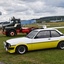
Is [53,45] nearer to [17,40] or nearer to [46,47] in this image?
[46,47]

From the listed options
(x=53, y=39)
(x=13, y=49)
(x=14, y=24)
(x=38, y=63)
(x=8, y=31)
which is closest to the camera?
(x=38, y=63)

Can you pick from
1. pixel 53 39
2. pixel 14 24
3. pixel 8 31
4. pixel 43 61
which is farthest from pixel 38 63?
pixel 14 24

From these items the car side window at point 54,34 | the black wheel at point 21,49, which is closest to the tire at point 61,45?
the car side window at point 54,34

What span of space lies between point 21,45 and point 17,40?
0.42 m

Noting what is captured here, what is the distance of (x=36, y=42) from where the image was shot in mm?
13219

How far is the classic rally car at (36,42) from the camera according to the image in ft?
42.2

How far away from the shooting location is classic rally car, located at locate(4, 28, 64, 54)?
42.2ft

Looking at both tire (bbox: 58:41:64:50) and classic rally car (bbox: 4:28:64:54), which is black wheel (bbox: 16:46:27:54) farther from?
tire (bbox: 58:41:64:50)

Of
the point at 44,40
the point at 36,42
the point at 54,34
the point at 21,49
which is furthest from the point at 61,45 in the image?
the point at 21,49

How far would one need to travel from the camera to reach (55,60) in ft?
34.2


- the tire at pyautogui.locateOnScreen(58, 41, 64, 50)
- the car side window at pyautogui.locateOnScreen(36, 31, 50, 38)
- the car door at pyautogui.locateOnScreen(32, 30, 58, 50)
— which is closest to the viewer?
the car door at pyautogui.locateOnScreen(32, 30, 58, 50)

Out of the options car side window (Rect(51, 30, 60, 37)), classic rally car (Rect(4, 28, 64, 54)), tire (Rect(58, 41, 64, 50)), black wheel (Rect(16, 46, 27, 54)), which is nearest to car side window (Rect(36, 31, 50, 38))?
classic rally car (Rect(4, 28, 64, 54))

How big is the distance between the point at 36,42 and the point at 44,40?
54cm

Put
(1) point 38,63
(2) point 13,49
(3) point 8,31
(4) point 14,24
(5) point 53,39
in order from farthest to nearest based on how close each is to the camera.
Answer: (4) point 14,24, (3) point 8,31, (5) point 53,39, (2) point 13,49, (1) point 38,63
